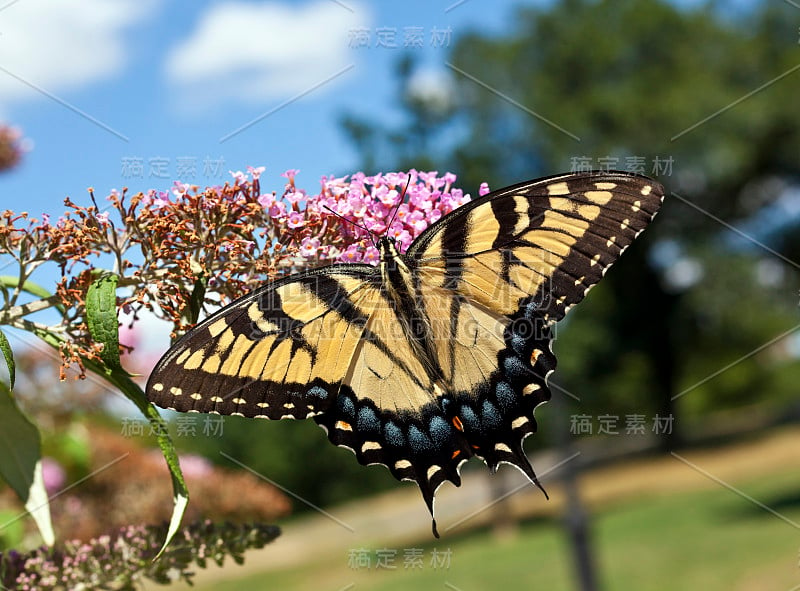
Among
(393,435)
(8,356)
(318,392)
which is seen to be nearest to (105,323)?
(8,356)

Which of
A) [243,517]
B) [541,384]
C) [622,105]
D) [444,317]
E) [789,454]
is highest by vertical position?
[622,105]

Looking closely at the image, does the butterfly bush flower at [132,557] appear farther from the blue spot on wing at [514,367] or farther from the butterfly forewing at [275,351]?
Result: the blue spot on wing at [514,367]

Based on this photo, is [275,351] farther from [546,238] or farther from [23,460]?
[546,238]

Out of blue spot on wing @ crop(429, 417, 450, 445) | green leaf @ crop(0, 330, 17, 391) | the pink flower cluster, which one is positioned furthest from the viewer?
blue spot on wing @ crop(429, 417, 450, 445)

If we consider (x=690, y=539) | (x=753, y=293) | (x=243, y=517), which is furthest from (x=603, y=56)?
(x=243, y=517)

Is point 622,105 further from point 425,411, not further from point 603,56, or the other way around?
point 425,411

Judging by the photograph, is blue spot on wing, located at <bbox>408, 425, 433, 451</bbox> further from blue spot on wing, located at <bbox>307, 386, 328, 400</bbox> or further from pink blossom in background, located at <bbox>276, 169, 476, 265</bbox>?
pink blossom in background, located at <bbox>276, 169, 476, 265</bbox>

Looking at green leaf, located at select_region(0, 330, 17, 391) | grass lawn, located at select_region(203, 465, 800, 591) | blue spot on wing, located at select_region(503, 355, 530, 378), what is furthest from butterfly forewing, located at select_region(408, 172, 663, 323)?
grass lawn, located at select_region(203, 465, 800, 591)
